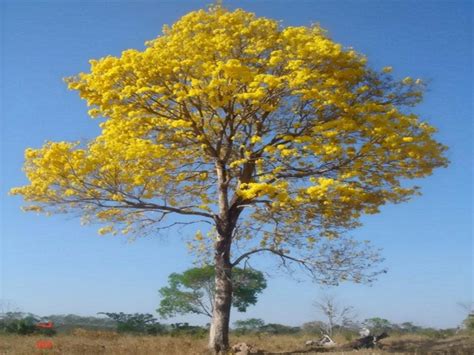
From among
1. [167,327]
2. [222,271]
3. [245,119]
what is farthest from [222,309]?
[167,327]

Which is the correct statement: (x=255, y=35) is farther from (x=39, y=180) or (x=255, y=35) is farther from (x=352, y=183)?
(x=39, y=180)

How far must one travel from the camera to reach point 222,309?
16578mm

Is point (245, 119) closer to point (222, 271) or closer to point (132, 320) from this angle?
point (222, 271)

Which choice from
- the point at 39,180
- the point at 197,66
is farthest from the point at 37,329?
the point at 197,66

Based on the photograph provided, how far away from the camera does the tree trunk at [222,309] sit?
16391 mm

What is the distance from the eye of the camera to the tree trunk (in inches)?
645

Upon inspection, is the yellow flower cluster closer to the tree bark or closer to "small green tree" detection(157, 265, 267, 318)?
the tree bark

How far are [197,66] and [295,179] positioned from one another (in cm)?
483

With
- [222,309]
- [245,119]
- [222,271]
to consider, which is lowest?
[222,309]

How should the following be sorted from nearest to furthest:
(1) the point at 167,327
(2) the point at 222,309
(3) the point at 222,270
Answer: (2) the point at 222,309 → (3) the point at 222,270 → (1) the point at 167,327

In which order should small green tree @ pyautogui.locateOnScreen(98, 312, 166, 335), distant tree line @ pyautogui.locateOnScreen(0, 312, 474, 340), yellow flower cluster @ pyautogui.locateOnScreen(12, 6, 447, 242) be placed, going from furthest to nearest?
small green tree @ pyautogui.locateOnScreen(98, 312, 166, 335) → distant tree line @ pyautogui.locateOnScreen(0, 312, 474, 340) → yellow flower cluster @ pyautogui.locateOnScreen(12, 6, 447, 242)

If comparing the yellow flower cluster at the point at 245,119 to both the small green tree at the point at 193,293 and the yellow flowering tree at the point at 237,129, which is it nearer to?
the yellow flowering tree at the point at 237,129

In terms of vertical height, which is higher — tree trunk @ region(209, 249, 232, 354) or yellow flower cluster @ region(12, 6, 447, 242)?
yellow flower cluster @ region(12, 6, 447, 242)

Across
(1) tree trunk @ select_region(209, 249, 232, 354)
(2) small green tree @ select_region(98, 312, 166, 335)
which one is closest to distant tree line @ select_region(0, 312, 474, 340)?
(2) small green tree @ select_region(98, 312, 166, 335)
